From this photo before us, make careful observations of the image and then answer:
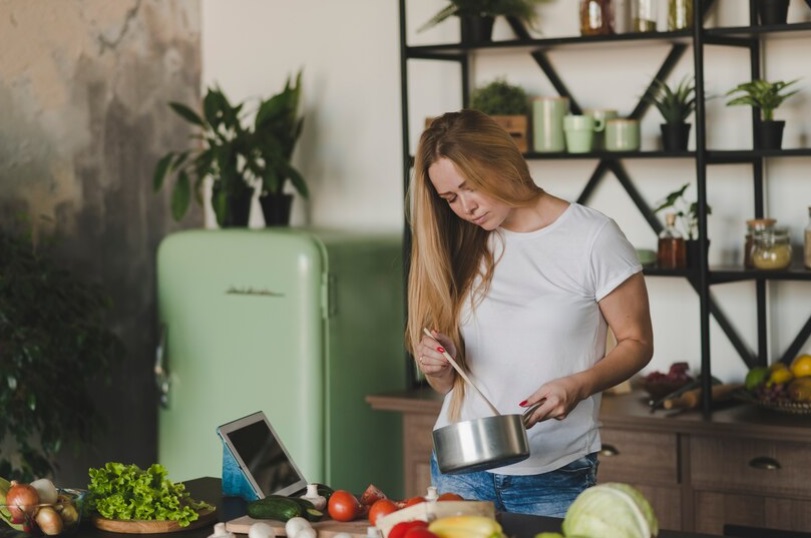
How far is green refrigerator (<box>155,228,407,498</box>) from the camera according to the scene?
13.4 ft

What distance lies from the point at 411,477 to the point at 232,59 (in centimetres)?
186

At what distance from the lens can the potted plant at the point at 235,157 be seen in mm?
4402

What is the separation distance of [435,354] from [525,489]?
1.11 ft

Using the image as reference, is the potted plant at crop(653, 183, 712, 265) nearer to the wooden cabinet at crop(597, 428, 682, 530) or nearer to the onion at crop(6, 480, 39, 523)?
the wooden cabinet at crop(597, 428, 682, 530)

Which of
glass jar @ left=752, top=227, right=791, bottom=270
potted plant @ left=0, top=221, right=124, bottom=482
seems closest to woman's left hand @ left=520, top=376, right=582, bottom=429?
glass jar @ left=752, top=227, right=791, bottom=270

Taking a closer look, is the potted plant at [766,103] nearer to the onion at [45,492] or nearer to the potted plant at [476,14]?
the potted plant at [476,14]

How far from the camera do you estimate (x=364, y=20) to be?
4.61m

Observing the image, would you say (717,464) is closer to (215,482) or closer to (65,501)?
(215,482)

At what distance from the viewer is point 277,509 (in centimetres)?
233

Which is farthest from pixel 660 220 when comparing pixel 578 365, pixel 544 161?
pixel 578 365

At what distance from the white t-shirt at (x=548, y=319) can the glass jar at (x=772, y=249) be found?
125cm

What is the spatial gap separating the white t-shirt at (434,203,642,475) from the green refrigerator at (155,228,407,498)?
1483mm

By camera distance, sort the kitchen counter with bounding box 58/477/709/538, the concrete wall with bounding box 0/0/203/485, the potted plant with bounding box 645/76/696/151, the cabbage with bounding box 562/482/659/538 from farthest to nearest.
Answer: the concrete wall with bounding box 0/0/203/485, the potted plant with bounding box 645/76/696/151, the kitchen counter with bounding box 58/477/709/538, the cabbage with bounding box 562/482/659/538

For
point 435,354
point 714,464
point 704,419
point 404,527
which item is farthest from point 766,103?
point 404,527
